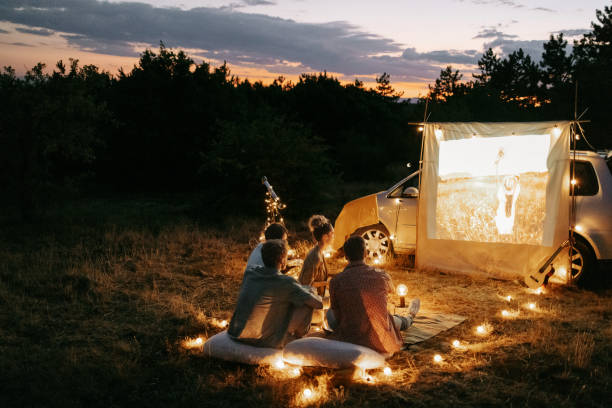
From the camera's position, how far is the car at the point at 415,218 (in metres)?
7.10

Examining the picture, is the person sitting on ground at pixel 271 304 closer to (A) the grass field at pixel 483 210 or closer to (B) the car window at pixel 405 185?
(A) the grass field at pixel 483 210

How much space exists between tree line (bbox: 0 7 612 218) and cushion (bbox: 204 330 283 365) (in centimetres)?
622

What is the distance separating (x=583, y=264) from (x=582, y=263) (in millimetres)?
26

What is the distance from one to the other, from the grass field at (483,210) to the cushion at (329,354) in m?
4.10

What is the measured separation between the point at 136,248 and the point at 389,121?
25.9 metres

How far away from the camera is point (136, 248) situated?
32.7ft

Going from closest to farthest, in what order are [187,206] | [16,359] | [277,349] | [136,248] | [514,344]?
1. [277,349]
2. [16,359]
3. [514,344]
4. [136,248]
5. [187,206]

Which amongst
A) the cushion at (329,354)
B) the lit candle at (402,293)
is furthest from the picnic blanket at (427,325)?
the cushion at (329,354)

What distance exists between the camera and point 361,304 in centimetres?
435

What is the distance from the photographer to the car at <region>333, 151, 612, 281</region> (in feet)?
23.3

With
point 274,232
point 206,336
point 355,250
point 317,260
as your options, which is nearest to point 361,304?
point 355,250

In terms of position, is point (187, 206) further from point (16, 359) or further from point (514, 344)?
point (514, 344)

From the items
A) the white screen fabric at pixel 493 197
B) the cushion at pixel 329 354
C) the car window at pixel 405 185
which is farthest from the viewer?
the car window at pixel 405 185

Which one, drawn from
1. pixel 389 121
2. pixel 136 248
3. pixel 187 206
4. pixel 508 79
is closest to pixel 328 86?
pixel 389 121
